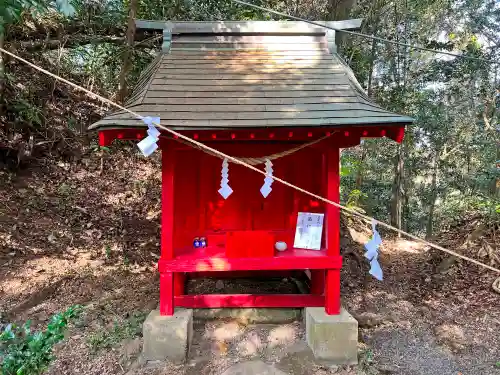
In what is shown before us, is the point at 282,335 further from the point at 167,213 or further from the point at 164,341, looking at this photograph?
the point at 167,213

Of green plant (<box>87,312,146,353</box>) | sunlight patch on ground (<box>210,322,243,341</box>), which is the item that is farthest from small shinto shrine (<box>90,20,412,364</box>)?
green plant (<box>87,312,146,353</box>)

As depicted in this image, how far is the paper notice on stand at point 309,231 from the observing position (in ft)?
14.2

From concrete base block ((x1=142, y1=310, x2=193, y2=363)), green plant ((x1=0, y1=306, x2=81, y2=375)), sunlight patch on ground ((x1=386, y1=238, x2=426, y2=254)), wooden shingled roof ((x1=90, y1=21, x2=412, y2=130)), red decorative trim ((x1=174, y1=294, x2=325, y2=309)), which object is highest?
wooden shingled roof ((x1=90, y1=21, x2=412, y2=130))

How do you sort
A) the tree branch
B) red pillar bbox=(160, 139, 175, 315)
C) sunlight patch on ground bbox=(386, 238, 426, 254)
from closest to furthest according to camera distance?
red pillar bbox=(160, 139, 175, 315)
the tree branch
sunlight patch on ground bbox=(386, 238, 426, 254)

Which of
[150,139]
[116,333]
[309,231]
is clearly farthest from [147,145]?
[116,333]

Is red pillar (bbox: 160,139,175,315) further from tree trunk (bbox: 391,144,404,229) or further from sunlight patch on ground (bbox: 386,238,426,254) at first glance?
tree trunk (bbox: 391,144,404,229)

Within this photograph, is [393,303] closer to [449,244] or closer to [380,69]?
[449,244]

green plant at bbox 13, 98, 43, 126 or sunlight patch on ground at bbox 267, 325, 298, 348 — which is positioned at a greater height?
green plant at bbox 13, 98, 43, 126

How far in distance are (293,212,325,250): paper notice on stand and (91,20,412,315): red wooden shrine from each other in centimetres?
12

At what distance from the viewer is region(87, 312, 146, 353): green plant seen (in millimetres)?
3950

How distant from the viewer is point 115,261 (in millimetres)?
5777

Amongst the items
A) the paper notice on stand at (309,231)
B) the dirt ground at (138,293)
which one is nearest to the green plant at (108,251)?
the dirt ground at (138,293)

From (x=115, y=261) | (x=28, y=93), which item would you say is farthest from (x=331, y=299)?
(x=28, y=93)

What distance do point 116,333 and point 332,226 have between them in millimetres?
2745
